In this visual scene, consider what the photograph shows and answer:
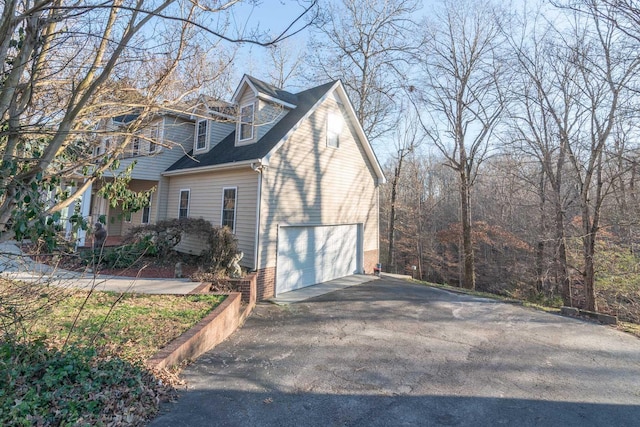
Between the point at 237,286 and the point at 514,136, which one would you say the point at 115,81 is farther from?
the point at 514,136

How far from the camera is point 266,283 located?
9.10 metres

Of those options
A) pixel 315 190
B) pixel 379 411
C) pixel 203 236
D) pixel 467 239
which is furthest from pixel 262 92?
pixel 467 239

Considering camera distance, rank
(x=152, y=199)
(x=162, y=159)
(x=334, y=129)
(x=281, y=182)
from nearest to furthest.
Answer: (x=281, y=182) → (x=334, y=129) → (x=162, y=159) → (x=152, y=199)

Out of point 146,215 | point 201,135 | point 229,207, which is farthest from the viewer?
point 146,215

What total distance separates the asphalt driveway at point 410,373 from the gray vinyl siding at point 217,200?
2.45 metres

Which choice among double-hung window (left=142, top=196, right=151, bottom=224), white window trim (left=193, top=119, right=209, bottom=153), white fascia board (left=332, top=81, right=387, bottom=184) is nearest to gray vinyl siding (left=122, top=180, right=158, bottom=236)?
double-hung window (left=142, top=196, right=151, bottom=224)

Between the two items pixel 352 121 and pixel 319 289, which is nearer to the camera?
pixel 319 289

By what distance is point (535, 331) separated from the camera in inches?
277

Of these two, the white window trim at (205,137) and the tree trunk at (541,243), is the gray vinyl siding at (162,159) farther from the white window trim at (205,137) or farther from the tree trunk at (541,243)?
the tree trunk at (541,243)

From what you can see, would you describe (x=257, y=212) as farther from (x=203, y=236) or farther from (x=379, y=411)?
(x=379, y=411)

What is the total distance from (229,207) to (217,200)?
80 centimetres

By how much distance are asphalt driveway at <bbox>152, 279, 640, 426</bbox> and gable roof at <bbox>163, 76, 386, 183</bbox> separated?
4.76 metres

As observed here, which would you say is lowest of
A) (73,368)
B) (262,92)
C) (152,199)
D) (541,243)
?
(73,368)

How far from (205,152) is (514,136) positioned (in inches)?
536
